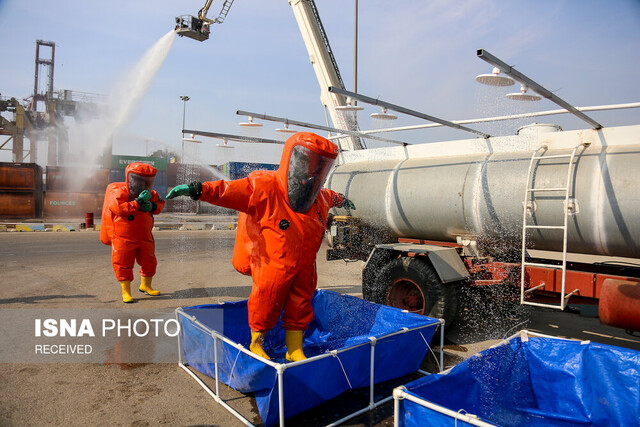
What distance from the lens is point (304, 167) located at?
3791 millimetres

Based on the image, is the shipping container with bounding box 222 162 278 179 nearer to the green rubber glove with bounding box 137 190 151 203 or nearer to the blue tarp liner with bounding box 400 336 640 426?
the green rubber glove with bounding box 137 190 151 203

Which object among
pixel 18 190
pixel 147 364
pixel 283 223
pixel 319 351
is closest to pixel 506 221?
pixel 319 351

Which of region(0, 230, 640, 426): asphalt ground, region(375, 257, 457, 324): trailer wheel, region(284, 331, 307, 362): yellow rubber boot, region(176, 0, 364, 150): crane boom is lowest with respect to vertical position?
region(0, 230, 640, 426): asphalt ground

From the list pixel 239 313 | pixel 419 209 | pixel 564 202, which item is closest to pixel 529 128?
pixel 564 202

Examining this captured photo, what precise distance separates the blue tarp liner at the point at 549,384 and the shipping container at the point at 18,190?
1044 inches

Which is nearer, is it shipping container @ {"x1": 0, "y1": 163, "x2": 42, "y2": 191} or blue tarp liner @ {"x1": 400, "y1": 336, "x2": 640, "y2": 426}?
blue tarp liner @ {"x1": 400, "y1": 336, "x2": 640, "y2": 426}

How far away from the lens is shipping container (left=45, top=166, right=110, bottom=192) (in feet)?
86.9

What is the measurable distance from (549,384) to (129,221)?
6.15 metres

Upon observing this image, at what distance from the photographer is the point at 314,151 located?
3732mm

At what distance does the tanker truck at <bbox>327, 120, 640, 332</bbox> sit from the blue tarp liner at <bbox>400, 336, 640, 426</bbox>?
2.38 feet

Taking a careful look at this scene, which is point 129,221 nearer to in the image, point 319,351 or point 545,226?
A: point 319,351

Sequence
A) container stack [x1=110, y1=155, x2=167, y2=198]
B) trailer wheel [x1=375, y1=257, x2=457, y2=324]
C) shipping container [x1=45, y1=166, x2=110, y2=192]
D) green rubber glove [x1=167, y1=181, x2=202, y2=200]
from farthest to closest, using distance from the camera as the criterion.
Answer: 1. container stack [x1=110, y1=155, x2=167, y2=198]
2. shipping container [x1=45, y1=166, x2=110, y2=192]
3. trailer wheel [x1=375, y1=257, x2=457, y2=324]
4. green rubber glove [x1=167, y1=181, x2=202, y2=200]

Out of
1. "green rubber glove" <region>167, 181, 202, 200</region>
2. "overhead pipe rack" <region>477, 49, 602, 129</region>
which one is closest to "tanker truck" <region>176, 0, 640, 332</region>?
"overhead pipe rack" <region>477, 49, 602, 129</region>

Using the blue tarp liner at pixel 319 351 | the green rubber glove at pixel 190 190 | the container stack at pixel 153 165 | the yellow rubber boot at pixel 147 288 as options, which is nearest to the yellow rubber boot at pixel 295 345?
the blue tarp liner at pixel 319 351
